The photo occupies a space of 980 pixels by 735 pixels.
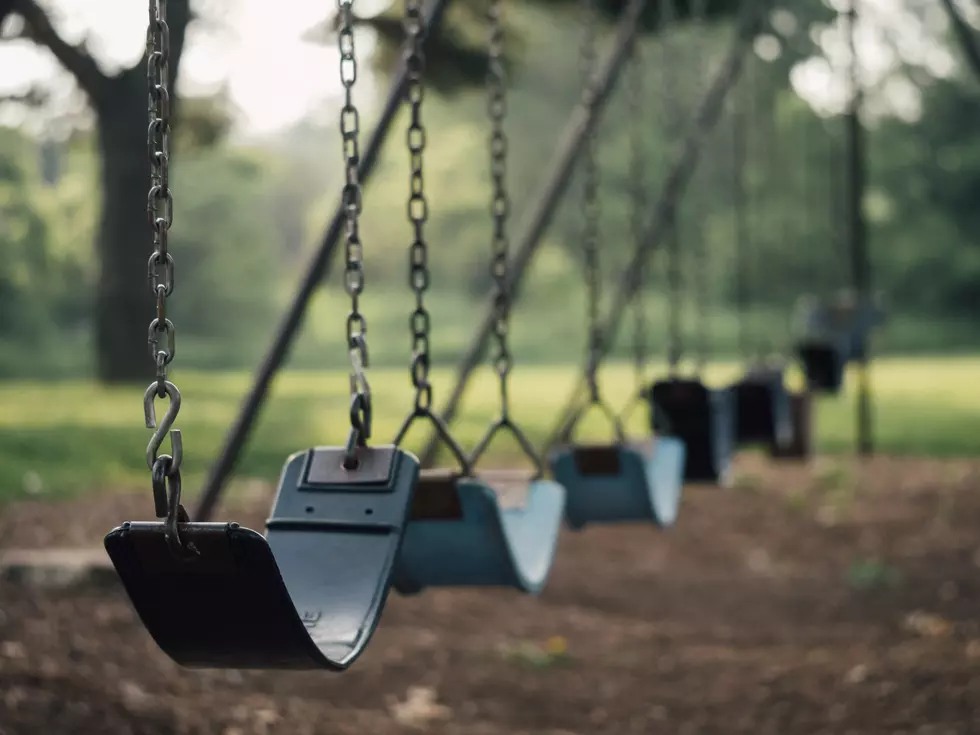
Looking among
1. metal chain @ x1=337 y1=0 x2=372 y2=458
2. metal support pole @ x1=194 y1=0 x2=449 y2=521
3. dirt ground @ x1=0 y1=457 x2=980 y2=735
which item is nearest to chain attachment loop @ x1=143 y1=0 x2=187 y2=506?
metal chain @ x1=337 y1=0 x2=372 y2=458

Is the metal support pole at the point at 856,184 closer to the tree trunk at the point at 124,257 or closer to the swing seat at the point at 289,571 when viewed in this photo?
the swing seat at the point at 289,571

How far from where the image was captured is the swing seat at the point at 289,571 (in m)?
1.85

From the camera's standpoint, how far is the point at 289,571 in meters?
2.32

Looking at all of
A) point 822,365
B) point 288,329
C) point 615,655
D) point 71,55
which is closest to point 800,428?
point 822,365

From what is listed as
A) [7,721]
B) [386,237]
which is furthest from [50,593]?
[386,237]

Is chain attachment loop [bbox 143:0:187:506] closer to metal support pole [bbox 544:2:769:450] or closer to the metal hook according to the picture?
the metal hook

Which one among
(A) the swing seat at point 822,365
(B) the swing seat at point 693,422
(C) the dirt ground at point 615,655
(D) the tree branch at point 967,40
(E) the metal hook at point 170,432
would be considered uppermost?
(D) the tree branch at point 967,40

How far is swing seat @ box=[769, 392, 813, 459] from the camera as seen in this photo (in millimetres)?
7383

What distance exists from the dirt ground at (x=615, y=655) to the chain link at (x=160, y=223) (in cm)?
170

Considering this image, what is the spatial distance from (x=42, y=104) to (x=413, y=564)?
1214 centimetres

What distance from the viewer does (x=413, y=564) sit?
2721 mm

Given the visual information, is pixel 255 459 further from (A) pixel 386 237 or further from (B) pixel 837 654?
(A) pixel 386 237

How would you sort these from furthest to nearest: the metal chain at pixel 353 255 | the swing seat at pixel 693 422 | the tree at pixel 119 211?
the tree at pixel 119 211, the swing seat at pixel 693 422, the metal chain at pixel 353 255

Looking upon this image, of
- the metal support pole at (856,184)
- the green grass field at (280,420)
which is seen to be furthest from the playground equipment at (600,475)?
the green grass field at (280,420)
